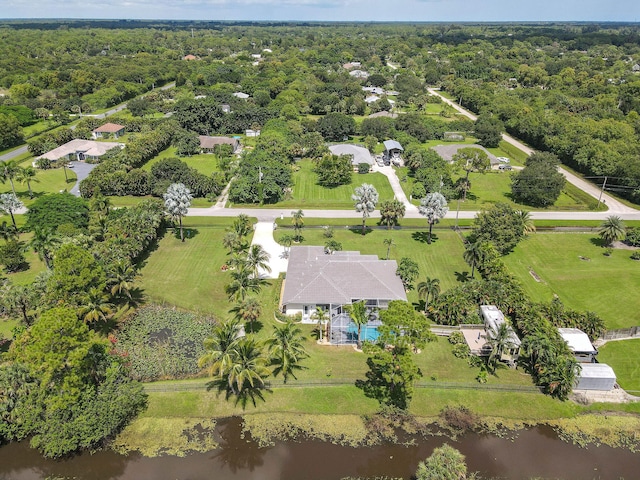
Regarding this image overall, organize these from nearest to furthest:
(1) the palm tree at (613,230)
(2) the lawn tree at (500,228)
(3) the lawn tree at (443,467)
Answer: (3) the lawn tree at (443,467) < (2) the lawn tree at (500,228) < (1) the palm tree at (613,230)

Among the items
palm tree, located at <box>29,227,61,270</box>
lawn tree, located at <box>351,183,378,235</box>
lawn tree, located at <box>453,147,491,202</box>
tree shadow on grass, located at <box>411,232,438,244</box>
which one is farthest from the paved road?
palm tree, located at <box>29,227,61,270</box>

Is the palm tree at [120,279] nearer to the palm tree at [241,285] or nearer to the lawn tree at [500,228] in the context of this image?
the palm tree at [241,285]

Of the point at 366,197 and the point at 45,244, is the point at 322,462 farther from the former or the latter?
the point at 45,244

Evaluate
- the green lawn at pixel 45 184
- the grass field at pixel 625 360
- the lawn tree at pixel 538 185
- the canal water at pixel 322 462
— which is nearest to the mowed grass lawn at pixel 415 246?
the grass field at pixel 625 360

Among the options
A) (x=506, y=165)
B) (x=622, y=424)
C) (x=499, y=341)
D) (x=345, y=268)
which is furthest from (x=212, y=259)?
(x=506, y=165)

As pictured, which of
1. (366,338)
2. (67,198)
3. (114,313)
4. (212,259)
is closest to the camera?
(366,338)

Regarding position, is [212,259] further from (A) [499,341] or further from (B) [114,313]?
(A) [499,341]
